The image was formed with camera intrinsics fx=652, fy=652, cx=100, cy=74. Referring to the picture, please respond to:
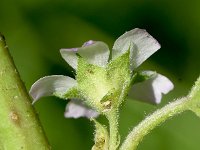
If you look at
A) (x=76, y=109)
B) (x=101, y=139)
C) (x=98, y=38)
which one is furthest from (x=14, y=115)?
(x=98, y=38)

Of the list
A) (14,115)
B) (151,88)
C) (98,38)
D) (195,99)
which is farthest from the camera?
(98,38)

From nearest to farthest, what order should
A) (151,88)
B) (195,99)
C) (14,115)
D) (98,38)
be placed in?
(14,115)
(195,99)
(151,88)
(98,38)

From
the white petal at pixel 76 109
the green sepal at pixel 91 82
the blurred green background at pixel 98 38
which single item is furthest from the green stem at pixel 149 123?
the blurred green background at pixel 98 38

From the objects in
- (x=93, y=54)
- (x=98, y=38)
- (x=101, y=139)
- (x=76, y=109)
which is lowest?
(x=98, y=38)

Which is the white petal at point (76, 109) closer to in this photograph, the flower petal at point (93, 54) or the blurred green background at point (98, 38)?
the flower petal at point (93, 54)

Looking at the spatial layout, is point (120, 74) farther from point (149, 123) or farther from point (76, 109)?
point (76, 109)

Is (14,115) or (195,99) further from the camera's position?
(195,99)

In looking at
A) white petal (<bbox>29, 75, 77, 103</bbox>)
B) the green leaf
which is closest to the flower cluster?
white petal (<bbox>29, 75, 77, 103</bbox>)

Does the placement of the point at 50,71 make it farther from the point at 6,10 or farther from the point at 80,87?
the point at 80,87
